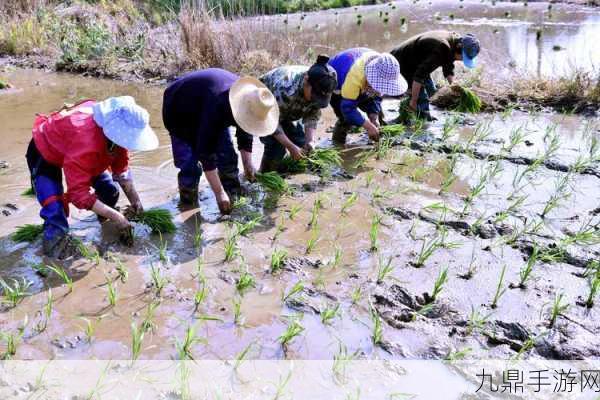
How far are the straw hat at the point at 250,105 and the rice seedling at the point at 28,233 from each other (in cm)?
144

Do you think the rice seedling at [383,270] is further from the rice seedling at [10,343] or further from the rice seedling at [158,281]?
the rice seedling at [10,343]

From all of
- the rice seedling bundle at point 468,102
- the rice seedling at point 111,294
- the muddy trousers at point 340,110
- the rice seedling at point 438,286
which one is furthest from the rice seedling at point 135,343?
the rice seedling bundle at point 468,102

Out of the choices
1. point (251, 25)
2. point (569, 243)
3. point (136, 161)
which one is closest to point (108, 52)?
point (251, 25)

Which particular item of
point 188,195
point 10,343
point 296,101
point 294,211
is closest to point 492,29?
point 296,101

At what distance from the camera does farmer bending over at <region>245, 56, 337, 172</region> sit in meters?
3.94

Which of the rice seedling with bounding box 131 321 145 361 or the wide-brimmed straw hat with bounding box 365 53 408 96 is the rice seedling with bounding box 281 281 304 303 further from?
the wide-brimmed straw hat with bounding box 365 53 408 96

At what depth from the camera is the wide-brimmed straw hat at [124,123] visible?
10.2 ft

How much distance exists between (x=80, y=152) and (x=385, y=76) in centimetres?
259

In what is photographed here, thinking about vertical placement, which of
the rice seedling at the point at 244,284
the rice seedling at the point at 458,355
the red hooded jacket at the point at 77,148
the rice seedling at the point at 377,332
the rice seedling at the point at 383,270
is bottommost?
the rice seedling at the point at 458,355

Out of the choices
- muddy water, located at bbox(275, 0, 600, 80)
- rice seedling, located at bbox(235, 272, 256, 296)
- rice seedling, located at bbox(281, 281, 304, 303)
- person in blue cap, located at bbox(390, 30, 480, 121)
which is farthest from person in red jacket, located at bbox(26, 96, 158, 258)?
muddy water, located at bbox(275, 0, 600, 80)

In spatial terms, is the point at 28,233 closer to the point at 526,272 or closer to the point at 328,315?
the point at 328,315

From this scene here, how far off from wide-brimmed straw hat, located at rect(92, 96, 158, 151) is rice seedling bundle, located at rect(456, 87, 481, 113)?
4.47 meters

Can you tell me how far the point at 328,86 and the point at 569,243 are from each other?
6.13 ft

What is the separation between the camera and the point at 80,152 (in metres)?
3.15
